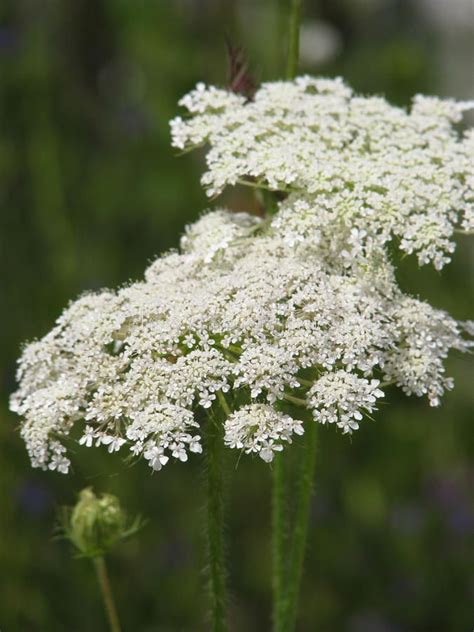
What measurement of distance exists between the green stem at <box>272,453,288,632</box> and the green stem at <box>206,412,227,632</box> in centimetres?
34

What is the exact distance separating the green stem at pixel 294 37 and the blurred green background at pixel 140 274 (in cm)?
16

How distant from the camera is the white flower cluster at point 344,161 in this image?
9.57 ft

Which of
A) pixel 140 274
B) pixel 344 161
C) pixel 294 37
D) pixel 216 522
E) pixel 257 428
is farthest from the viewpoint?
pixel 140 274

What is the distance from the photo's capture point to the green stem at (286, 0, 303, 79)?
11.8 feet

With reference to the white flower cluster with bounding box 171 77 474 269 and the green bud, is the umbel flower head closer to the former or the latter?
the white flower cluster with bounding box 171 77 474 269

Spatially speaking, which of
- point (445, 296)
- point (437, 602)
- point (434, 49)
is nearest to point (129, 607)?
point (437, 602)

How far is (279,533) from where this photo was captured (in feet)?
10.7

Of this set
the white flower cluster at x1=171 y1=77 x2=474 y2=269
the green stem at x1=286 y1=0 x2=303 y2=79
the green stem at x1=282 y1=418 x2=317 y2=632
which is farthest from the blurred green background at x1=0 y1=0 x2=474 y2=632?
the green stem at x1=282 y1=418 x2=317 y2=632

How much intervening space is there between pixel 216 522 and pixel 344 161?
1175 mm

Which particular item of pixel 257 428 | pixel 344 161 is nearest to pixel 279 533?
pixel 257 428

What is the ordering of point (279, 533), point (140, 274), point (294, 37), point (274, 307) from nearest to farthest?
point (274, 307), point (279, 533), point (294, 37), point (140, 274)

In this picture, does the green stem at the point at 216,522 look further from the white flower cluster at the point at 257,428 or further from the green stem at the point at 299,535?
the green stem at the point at 299,535

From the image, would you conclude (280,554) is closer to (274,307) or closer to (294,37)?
(274,307)

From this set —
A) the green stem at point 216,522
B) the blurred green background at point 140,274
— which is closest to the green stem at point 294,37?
the blurred green background at point 140,274
